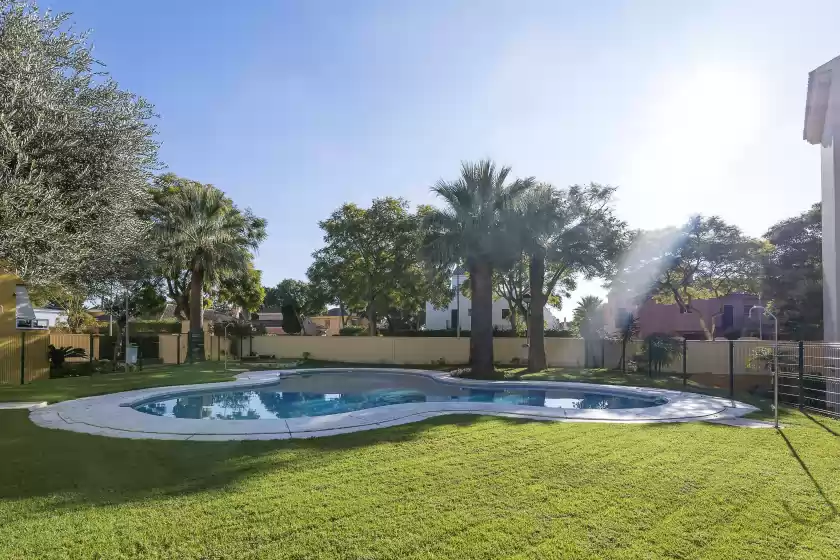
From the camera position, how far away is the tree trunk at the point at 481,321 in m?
18.9

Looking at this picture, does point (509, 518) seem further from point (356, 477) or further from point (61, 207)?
point (61, 207)

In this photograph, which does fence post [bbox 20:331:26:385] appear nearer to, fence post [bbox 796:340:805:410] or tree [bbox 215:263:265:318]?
tree [bbox 215:263:265:318]

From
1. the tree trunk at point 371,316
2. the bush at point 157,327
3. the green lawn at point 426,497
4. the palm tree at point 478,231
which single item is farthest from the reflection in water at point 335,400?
the bush at point 157,327

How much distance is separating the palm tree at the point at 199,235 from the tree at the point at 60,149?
40.2ft

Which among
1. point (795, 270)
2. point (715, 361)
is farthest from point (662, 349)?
point (795, 270)

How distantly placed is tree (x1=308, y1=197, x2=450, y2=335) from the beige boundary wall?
4084 millimetres

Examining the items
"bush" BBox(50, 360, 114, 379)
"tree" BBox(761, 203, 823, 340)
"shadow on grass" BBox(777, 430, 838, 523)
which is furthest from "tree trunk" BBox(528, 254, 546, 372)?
"bush" BBox(50, 360, 114, 379)

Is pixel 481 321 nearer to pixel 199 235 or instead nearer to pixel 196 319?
pixel 199 235

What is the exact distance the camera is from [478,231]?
59.2 feet

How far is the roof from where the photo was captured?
13.0 metres

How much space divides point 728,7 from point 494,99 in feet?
18.2

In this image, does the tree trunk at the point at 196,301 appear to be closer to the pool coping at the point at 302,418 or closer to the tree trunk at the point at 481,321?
the pool coping at the point at 302,418

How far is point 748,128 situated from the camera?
12.9 meters

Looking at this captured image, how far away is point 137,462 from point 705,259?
2916 cm
